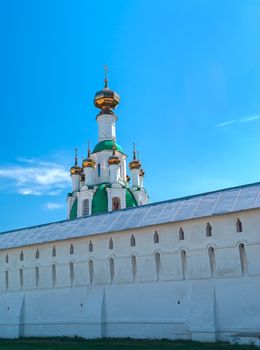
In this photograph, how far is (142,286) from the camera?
17.3 metres

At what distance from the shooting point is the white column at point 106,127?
3366cm

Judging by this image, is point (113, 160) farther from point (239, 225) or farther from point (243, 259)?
point (243, 259)

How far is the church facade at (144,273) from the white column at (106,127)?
40.3ft

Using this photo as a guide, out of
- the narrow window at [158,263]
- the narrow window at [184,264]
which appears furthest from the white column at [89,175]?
the narrow window at [184,264]

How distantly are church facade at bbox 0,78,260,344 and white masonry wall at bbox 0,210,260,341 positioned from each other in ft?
0.11

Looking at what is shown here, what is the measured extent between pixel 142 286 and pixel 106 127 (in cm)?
1825

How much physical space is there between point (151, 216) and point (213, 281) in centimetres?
375

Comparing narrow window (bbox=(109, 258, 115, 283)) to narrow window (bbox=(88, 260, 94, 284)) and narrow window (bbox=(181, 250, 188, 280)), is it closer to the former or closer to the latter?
narrow window (bbox=(88, 260, 94, 284))

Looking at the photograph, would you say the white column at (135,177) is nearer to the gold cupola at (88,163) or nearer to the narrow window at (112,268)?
the gold cupola at (88,163)

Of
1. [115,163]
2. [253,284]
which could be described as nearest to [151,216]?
[253,284]

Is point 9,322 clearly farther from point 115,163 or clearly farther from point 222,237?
point 115,163

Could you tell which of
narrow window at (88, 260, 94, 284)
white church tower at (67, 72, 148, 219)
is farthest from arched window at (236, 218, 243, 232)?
white church tower at (67, 72, 148, 219)

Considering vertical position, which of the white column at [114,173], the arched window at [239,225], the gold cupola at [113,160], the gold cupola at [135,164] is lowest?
the arched window at [239,225]

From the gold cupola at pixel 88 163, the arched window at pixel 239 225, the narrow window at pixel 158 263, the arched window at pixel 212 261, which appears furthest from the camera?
the gold cupola at pixel 88 163
